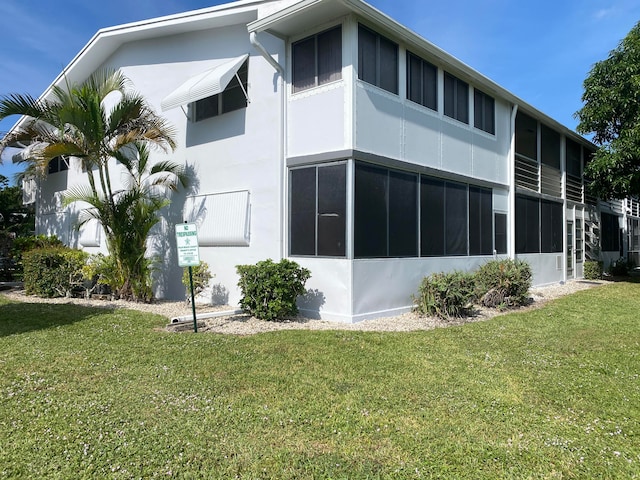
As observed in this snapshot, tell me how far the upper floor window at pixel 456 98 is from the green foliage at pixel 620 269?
13810 millimetres

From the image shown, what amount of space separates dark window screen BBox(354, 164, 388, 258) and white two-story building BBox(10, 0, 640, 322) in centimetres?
4

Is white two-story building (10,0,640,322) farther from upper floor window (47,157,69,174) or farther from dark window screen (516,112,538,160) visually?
upper floor window (47,157,69,174)

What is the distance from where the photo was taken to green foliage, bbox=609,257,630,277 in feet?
68.9

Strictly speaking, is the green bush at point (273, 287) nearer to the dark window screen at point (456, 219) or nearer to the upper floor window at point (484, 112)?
the dark window screen at point (456, 219)

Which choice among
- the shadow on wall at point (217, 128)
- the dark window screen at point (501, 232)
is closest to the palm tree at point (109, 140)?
the shadow on wall at point (217, 128)

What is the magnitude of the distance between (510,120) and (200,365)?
13309mm

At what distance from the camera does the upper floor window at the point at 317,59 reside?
935 centimetres

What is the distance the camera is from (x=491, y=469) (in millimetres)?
3461

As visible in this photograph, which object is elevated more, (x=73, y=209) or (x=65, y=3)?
(x=65, y=3)

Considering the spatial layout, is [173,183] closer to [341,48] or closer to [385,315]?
[341,48]

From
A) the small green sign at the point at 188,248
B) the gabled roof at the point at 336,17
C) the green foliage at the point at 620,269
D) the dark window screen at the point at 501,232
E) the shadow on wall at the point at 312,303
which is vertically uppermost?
the gabled roof at the point at 336,17

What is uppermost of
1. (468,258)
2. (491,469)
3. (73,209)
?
(73,209)

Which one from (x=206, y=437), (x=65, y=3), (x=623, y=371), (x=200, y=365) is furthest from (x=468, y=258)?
(x=65, y=3)

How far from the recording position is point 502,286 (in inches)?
437
